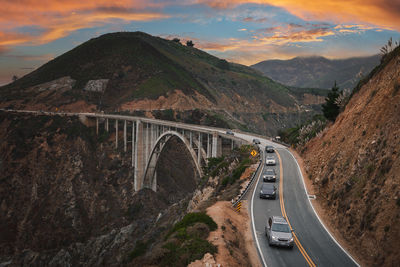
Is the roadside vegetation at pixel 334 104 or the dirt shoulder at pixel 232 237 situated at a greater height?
the roadside vegetation at pixel 334 104

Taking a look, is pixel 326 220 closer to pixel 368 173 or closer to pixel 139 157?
pixel 368 173

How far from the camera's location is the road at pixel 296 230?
15964 millimetres

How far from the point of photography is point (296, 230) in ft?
65.5

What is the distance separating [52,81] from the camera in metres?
129

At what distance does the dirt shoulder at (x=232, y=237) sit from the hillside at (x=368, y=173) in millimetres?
5829

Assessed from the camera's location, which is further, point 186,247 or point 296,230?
point 296,230

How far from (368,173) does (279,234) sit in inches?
312

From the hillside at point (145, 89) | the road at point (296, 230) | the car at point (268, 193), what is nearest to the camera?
the road at point (296, 230)

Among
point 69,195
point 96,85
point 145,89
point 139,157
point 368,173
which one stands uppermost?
point 96,85

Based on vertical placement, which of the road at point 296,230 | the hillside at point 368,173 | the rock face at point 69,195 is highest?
the hillside at point 368,173

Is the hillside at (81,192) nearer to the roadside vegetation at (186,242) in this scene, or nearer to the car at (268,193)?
the car at (268,193)

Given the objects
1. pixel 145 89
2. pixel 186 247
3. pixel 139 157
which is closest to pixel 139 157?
pixel 139 157

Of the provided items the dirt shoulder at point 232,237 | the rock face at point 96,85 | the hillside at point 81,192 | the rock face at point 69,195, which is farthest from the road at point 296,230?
the rock face at point 96,85

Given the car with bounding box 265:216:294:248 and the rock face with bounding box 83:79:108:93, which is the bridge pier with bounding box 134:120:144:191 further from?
the rock face with bounding box 83:79:108:93
